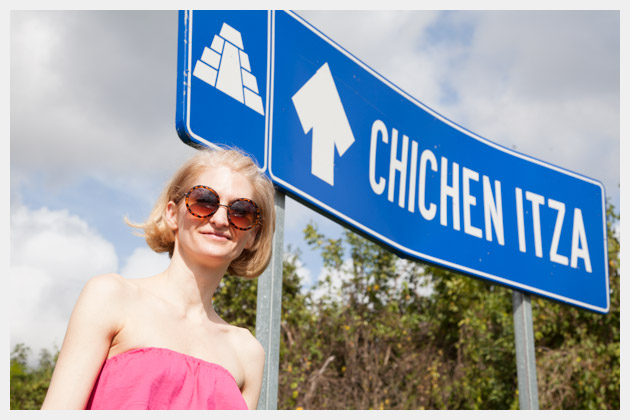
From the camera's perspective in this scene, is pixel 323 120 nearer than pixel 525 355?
Yes

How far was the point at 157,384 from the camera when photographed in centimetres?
127

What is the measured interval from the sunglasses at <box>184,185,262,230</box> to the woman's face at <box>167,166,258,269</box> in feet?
0.03

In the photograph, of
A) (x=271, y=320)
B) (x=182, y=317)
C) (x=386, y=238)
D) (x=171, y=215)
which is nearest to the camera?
(x=182, y=317)

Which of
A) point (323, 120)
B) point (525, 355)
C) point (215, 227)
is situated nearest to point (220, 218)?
point (215, 227)

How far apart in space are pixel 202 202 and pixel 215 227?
0.07m

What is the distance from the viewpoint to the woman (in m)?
1.25

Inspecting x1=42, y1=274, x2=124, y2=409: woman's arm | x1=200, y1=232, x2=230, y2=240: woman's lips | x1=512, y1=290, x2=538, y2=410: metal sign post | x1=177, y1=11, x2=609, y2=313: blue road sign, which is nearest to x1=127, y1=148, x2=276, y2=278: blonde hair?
x1=200, y1=232, x2=230, y2=240: woman's lips

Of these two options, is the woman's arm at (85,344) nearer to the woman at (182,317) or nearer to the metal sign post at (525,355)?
the woman at (182,317)

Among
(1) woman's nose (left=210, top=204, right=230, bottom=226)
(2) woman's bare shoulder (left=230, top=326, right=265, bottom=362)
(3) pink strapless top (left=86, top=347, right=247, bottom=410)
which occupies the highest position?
(1) woman's nose (left=210, top=204, right=230, bottom=226)

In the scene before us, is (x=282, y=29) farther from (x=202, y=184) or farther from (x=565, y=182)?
(x=565, y=182)

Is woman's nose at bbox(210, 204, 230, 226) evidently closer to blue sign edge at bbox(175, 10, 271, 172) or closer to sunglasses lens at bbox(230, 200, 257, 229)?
sunglasses lens at bbox(230, 200, 257, 229)

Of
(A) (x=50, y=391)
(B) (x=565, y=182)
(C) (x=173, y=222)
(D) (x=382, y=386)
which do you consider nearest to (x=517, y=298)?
(B) (x=565, y=182)

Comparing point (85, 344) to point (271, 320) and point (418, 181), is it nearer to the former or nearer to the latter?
point (271, 320)

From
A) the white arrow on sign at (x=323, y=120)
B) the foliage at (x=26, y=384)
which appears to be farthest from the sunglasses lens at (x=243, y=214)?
the foliage at (x=26, y=384)
